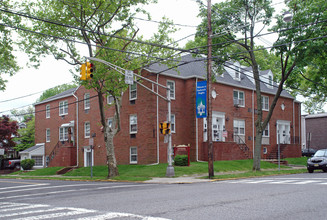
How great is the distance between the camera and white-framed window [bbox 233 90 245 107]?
1405 inches

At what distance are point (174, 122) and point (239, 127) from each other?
7.86 m

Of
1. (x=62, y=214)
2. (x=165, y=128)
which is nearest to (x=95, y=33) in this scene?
(x=165, y=128)

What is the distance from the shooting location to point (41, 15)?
2264cm

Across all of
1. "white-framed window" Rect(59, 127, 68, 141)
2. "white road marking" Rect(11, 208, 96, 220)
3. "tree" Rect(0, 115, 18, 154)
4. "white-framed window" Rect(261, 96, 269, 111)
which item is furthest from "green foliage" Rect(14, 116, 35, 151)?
"white road marking" Rect(11, 208, 96, 220)

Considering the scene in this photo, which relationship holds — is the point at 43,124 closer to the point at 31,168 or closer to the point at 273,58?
the point at 31,168

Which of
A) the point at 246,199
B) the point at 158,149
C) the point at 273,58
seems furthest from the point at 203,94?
the point at 273,58

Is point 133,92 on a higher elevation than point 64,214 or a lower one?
higher

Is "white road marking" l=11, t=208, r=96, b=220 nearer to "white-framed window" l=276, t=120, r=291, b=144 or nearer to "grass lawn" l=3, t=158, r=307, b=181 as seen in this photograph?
"grass lawn" l=3, t=158, r=307, b=181

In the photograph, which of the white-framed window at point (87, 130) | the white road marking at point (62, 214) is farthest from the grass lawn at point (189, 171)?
the white road marking at point (62, 214)

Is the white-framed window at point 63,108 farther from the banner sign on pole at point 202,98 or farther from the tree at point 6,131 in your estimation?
the banner sign on pole at point 202,98

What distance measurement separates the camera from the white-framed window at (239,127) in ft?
115

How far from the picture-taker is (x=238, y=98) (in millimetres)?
36031

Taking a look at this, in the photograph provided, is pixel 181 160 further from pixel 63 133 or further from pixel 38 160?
pixel 38 160

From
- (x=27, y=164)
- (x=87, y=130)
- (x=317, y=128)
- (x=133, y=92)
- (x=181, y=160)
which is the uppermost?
(x=133, y=92)
